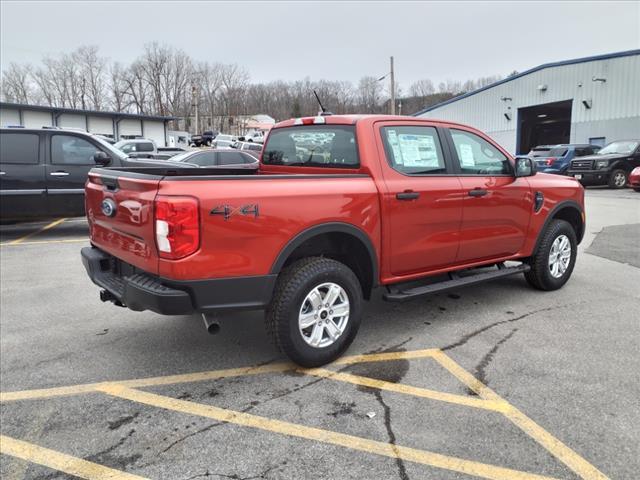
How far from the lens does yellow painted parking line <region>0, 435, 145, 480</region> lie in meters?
2.52

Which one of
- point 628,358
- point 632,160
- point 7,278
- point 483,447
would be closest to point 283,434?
point 483,447

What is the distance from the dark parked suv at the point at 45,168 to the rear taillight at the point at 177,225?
5949mm

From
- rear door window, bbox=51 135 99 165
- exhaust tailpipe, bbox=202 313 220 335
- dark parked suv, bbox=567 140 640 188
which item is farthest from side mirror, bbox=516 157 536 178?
dark parked suv, bbox=567 140 640 188

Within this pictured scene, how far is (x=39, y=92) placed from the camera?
333 feet

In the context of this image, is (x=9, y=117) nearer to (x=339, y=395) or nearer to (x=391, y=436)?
(x=339, y=395)

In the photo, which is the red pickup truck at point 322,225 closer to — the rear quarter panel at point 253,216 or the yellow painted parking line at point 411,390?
the rear quarter panel at point 253,216

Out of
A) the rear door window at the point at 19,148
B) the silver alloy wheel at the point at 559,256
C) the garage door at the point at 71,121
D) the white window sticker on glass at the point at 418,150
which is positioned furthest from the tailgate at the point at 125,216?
the garage door at the point at 71,121

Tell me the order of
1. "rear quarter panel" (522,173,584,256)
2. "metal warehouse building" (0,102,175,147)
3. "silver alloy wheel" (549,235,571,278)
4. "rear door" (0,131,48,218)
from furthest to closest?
1. "metal warehouse building" (0,102,175,147)
2. "rear door" (0,131,48,218)
3. "silver alloy wheel" (549,235,571,278)
4. "rear quarter panel" (522,173,584,256)

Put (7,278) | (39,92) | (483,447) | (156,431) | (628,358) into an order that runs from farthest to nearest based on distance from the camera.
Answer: (39,92) < (7,278) < (628,358) < (156,431) < (483,447)

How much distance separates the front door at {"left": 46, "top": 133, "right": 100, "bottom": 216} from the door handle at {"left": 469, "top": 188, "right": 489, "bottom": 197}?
6886 mm

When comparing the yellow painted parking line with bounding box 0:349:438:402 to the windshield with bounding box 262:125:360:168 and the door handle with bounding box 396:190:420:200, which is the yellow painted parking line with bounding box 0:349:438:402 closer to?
the door handle with bounding box 396:190:420:200

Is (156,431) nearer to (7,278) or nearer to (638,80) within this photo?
(7,278)

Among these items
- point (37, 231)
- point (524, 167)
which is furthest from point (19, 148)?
point (524, 167)

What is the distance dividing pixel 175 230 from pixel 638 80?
92.3 feet
